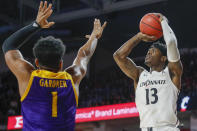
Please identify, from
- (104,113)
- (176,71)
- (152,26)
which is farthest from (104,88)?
(176,71)

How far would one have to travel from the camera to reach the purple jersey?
2.43 m

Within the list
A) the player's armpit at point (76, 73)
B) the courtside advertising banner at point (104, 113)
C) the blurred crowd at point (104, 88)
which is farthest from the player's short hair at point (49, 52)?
the blurred crowd at point (104, 88)

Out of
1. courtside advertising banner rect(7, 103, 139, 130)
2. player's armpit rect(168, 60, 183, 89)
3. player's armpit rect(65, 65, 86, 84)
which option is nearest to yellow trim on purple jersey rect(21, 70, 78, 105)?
player's armpit rect(65, 65, 86, 84)

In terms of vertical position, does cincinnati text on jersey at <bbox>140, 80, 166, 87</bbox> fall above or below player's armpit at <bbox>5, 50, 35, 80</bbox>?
below

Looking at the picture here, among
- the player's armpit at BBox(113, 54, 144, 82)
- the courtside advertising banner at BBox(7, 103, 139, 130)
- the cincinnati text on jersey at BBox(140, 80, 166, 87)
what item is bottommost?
the courtside advertising banner at BBox(7, 103, 139, 130)

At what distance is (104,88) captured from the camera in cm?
1642

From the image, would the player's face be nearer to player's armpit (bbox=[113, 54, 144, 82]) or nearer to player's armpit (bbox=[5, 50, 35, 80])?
player's armpit (bbox=[113, 54, 144, 82])

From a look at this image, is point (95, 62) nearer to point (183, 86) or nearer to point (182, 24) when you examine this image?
point (182, 24)

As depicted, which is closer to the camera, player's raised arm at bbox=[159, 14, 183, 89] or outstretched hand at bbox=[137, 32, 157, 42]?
player's raised arm at bbox=[159, 14, 183, 89]

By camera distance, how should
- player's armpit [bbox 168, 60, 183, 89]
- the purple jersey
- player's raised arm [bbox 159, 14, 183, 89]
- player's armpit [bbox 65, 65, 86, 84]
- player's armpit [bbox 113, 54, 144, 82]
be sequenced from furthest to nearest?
player's armpit [bbox 113, 54, 144, 82]
player's armpit [bbox 168, 60, 183, 89]
player's raised arm [bbox 159, 14, 183, 89]
player's armpit [bbox 65, 65, 86, 84]
the purple jersey

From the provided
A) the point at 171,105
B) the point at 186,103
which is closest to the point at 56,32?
the point at 186,103

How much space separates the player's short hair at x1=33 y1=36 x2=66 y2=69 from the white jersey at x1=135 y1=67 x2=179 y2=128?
1743 mm

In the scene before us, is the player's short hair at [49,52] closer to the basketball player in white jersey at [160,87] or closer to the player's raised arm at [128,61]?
the basketball player in white jersey at [160,87]

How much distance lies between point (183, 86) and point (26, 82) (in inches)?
455
